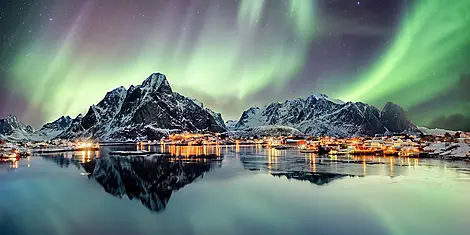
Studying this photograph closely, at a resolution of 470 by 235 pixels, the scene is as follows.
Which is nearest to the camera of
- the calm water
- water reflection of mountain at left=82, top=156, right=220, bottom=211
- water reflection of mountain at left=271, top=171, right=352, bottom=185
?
the calm water

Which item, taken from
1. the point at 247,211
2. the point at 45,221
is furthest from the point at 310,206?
the point at 45,221

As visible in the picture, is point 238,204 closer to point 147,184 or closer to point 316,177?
point 147,184

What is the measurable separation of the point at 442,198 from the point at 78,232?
3085 centimetres

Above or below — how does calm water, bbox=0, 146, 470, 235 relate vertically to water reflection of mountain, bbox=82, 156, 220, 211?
above

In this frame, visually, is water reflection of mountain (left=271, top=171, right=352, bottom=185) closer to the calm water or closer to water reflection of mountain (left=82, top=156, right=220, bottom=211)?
the calm water

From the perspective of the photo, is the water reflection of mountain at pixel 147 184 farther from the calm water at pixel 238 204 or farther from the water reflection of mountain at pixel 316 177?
the water reflection of mountain at pixel 316 177

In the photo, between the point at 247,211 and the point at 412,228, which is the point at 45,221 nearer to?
the point at 247,211

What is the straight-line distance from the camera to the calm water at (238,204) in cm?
2345

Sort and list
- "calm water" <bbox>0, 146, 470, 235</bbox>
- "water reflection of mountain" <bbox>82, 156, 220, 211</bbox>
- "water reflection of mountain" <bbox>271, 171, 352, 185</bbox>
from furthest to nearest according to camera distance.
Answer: "water reflection of mountain" <bbox>271, 171, 352, 185</bbox>
"water reflection of mountain" <bbox>82, 156, 220, 211</bbox>
"calm water" <bbox>0, 146, 470, 235</bbox>

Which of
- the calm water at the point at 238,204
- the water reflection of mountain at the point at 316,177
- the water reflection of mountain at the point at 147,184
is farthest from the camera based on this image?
the water reflection of mountain at the point at 316,177

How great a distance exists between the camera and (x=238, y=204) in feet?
103

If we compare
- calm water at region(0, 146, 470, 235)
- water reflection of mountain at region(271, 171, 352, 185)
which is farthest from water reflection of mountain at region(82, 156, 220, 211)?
water reflection of mountain at region(271, 171, 352, 185)

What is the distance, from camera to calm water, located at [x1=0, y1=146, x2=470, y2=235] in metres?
23.5

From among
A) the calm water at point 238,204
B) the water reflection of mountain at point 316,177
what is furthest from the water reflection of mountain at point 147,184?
the water reflection of mountain at point 316,177
